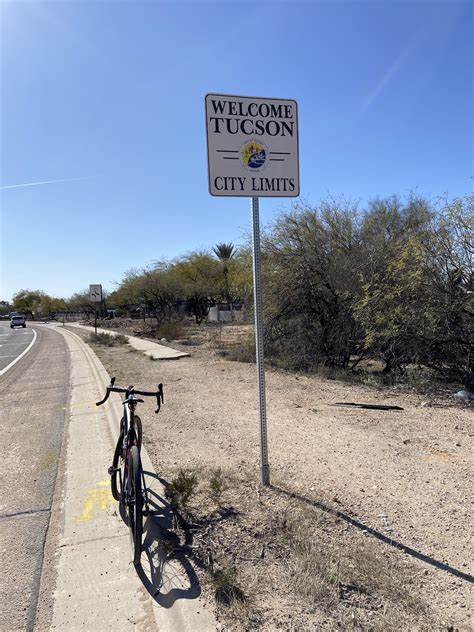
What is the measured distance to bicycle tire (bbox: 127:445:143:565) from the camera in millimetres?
2902

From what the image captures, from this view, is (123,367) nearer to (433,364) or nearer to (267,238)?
(267,238)

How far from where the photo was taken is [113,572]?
113 inches

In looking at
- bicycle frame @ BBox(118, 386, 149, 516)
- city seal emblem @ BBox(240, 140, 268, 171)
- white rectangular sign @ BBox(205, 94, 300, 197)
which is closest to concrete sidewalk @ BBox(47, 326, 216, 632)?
bicycle frame @ BBox(118, 386, 149, 516)

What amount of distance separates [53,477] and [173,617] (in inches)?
113

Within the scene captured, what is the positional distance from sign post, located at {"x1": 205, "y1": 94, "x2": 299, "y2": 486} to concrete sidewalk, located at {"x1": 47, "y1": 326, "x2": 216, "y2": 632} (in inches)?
48.5

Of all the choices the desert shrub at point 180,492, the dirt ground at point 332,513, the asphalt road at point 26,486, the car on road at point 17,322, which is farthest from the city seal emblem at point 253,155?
the car on road at point 17,322

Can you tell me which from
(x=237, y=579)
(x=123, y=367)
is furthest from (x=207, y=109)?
(x=123, y=367)

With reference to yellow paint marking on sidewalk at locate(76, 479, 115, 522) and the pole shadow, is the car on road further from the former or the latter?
the pole shadow

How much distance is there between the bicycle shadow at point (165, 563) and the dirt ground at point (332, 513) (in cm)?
11

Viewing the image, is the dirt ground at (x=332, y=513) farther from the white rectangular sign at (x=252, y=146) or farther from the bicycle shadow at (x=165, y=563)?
the white rectangular sign at (x=252, y=146)

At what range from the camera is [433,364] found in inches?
334

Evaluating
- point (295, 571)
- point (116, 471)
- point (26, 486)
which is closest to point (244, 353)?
point (26, 486)

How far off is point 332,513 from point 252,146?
304cm

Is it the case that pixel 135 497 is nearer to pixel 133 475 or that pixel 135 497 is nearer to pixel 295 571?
pixel 133 475
